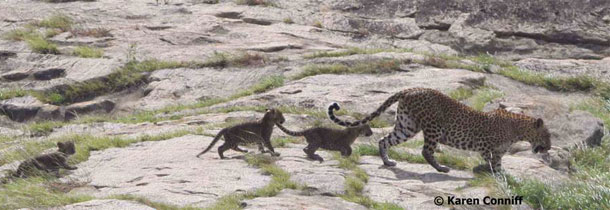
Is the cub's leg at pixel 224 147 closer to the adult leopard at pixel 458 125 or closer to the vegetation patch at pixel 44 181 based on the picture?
the adult leopard at pixel 458 125

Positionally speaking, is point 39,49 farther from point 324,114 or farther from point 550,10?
point 550,10

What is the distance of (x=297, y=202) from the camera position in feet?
40.8

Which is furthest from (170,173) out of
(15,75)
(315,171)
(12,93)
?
(15,75)

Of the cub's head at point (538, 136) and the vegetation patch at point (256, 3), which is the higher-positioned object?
the cub's head at point (538, 136)

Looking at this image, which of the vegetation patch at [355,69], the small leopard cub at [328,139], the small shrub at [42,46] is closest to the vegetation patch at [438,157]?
the small leopard cub at [328,139]

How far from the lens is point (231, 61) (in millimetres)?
26000

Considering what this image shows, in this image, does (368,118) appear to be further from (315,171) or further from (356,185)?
(356,185)

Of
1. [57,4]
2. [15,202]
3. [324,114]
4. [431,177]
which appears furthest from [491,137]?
[57,4]

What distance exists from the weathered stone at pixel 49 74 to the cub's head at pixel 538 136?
577 inches

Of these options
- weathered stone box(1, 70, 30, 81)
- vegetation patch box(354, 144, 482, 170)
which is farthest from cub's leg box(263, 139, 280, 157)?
weathered stone box(1, 70, 30, 81)

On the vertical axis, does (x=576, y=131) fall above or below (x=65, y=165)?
above

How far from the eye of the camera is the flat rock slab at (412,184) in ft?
43.2

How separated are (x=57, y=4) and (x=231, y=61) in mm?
10099

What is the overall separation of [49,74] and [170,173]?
41.7 feet
